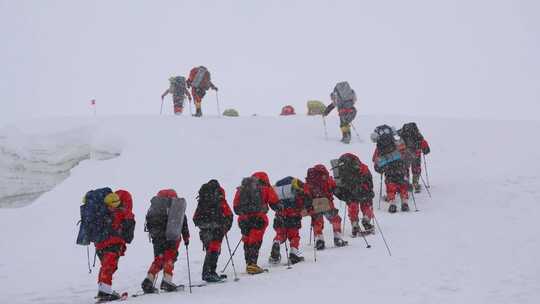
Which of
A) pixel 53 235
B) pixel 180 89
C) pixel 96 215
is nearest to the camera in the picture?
pixel 96 215

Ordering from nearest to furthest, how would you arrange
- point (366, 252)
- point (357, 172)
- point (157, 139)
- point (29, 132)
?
point (366, 252)
point (357, 172)
point (157, 139)
point (29, 132)

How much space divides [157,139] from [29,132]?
5.03m

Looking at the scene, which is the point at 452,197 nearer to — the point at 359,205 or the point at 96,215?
the point at 359,205

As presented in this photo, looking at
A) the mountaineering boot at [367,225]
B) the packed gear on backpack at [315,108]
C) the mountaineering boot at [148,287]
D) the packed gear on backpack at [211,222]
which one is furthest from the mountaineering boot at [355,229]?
the packed gear on backpack at [315,108]

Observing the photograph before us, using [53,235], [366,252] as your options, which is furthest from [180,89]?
[366,252]

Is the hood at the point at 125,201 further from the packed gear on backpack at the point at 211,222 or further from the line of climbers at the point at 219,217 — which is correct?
the packed gear on backpack at the point at 211,222

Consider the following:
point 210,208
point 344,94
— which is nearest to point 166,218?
point 210,208

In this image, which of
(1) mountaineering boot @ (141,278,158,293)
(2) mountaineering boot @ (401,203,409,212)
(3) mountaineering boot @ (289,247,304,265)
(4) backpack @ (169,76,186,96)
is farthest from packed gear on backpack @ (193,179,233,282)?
(4) backpack @ (169,76,186,96)

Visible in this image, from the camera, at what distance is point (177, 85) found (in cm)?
2302

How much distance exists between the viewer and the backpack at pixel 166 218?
27.0 ft

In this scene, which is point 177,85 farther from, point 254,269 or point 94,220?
point 94,220

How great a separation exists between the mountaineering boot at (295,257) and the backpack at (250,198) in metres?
1.06

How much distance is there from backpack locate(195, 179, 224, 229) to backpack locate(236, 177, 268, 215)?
0.41m

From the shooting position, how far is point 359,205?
11.9 meters
